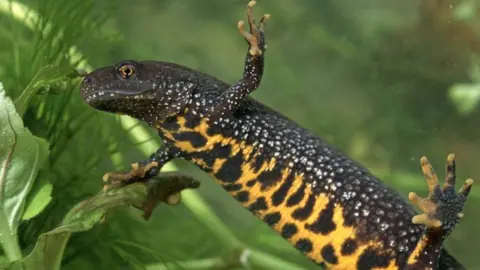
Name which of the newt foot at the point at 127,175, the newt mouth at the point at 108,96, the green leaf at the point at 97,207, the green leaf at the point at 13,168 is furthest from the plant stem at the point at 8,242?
the newt mouth at the point at 108,96

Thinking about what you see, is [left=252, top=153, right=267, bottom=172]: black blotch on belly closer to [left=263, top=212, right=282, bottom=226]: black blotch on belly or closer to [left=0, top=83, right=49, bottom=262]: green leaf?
[left=263, top=212, right=282, bottom=226]: black blotch on belly

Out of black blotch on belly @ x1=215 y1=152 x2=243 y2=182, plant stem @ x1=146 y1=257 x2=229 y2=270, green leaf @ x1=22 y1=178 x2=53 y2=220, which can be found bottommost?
plant stem @ x1=146 y1=257 x2=229 y2=270

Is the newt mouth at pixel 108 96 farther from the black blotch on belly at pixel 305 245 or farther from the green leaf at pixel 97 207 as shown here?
the black blotch on belly at pixel 305 245

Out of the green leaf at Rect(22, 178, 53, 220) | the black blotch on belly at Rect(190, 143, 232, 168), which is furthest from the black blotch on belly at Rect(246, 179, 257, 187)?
the green leaf at Rect(22, 178, 53, 220)

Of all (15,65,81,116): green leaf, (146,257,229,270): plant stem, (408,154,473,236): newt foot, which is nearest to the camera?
(15,65,81,116): green leaf

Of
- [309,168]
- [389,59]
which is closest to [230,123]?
[309,168]

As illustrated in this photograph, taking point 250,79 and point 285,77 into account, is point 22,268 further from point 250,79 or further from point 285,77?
point 285,77

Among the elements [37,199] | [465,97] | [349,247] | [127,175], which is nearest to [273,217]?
[349,247]
